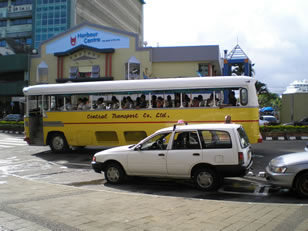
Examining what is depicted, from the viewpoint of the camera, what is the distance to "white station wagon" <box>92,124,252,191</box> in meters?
7.23

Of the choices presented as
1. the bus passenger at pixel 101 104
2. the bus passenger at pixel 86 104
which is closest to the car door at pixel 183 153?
the bus passenger at pixel 101 104

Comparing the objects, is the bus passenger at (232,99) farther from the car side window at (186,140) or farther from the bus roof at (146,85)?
the car side window at (186,140)

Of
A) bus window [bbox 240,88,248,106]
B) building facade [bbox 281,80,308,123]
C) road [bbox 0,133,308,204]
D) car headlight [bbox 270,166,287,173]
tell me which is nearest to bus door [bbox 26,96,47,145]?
road [bbox 0,133,308,204]

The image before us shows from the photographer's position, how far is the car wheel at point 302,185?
6.41 m

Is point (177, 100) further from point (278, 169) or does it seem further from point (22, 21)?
point (22, 21)

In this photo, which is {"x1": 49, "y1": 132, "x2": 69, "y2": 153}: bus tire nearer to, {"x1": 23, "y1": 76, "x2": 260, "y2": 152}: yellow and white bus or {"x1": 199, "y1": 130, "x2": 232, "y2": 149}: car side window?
{"x1": 23, "y1": 76, "x2": 260, "y2": 152}: yellow and white bus

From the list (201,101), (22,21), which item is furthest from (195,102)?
(22,21)

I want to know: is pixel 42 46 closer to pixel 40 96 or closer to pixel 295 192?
pixel 40 96

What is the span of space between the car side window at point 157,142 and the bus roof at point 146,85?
4.73 metres

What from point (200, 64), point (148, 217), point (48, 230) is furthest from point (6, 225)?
point (200, 64)

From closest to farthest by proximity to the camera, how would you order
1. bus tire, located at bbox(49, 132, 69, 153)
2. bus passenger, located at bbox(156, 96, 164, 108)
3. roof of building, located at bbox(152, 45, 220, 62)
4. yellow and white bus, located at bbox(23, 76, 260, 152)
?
yellow and white bus, located at bbox(23, 76, 260, 152)
bus passenger, located at bbox(156, 96, 164, 108)
bus tire, located at bbox(49, 132, 69, 153)
roof of building, located at bbox(152, 45, 220, 62)

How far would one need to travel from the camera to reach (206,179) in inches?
290

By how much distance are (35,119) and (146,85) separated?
19.7 ft

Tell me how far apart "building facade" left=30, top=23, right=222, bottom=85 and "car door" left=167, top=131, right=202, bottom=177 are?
992 inches
